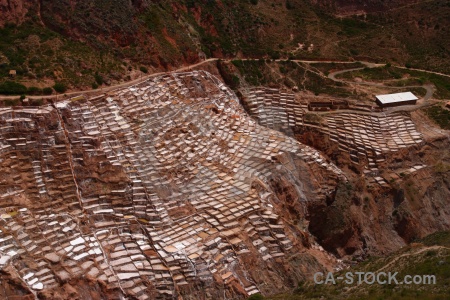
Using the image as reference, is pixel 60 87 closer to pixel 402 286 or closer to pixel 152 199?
pixel 152 199

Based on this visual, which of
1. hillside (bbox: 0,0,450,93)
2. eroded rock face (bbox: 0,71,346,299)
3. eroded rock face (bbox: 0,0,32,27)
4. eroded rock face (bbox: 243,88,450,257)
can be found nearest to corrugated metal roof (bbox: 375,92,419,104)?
eroded rock face (bbox: 243,88,450,257)

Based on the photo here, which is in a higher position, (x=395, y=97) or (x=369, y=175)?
(x=395, y=97)

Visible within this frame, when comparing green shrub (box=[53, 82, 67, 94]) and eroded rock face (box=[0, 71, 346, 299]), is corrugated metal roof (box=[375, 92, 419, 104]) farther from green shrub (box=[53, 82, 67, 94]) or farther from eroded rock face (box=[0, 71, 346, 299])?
green shrub (box=[53, 82, 67, 94])

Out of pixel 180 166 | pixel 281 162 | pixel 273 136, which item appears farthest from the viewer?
pixel 273 136

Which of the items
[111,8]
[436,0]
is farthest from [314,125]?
[436,0]

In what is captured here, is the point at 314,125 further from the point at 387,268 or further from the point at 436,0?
→ the point at 436,0

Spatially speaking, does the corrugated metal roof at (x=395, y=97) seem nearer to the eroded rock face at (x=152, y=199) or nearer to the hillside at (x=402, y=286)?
the eroded rock face at (x=152, y=199)

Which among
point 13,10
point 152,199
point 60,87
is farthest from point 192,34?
point 152,199
